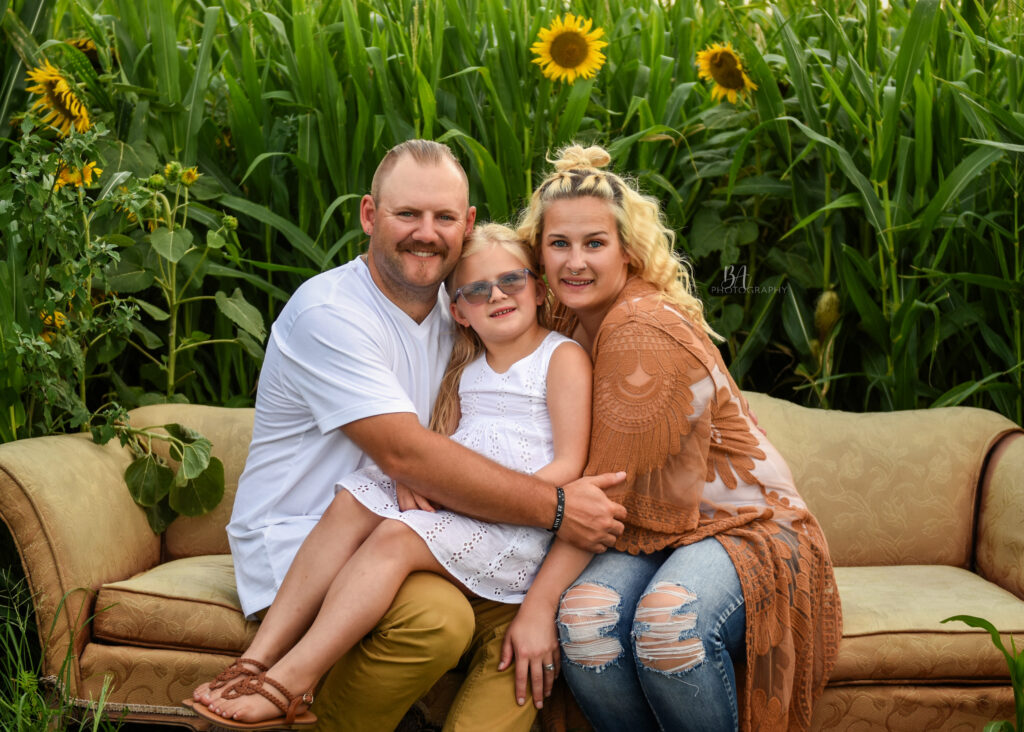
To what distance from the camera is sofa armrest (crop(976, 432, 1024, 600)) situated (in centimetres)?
242

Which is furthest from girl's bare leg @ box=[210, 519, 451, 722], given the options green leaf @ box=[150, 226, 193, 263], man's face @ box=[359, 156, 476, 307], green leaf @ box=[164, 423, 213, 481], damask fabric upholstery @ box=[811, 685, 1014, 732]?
green leaf @ box=[150, 226, 193, 263]

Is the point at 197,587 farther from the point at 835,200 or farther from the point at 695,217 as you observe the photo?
the point at 835,200

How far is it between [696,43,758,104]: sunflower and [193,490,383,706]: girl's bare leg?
1.75 m

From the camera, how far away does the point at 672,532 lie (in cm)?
205

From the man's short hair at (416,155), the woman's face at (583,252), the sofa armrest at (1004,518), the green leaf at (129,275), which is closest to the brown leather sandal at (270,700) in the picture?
the woman's face at (583,252)

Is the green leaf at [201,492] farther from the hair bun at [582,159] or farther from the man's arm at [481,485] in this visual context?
the hair bun at [582,159]

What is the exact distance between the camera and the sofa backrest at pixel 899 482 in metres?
2.63

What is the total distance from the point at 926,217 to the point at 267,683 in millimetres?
2096

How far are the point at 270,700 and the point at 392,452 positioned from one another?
535 mm

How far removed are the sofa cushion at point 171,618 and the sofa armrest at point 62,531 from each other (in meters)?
0.06

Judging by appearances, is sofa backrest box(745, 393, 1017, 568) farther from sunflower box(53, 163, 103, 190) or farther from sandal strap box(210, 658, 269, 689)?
sunflower box(53, 163, 103, 190)

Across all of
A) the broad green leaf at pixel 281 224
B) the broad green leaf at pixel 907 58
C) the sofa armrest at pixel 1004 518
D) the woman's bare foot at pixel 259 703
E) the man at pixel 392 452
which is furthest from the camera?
the broad green leaf at pixel 281 224

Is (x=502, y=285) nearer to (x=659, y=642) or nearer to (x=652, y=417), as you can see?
(x=652, y=417)

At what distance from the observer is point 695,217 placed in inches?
122
